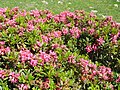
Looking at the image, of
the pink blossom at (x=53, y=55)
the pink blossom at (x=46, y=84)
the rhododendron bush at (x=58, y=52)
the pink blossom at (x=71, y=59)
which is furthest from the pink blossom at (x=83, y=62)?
the pink blossom at (x=46, y=84)

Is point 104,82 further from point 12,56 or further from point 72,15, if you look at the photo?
point 72,15

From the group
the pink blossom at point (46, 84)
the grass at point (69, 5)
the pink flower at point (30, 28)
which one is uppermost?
the pink flower at point (30, 28)

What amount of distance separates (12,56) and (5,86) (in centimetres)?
44

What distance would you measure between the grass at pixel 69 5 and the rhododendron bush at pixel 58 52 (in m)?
5.77

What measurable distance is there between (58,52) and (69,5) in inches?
311

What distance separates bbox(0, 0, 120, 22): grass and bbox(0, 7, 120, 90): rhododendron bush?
227 inches

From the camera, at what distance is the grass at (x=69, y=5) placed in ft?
38.7

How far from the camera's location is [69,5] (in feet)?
40.8

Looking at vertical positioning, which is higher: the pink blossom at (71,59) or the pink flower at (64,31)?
the pink flower at (64,31)

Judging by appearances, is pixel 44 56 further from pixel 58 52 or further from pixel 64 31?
pixel 64 31

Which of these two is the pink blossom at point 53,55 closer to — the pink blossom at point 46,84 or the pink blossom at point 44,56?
the pink blossom at point 44,56

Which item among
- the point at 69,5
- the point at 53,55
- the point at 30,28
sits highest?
the point at 30,28

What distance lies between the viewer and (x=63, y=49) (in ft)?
A: 15.9

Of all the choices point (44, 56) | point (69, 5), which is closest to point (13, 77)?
point (44, 56)
